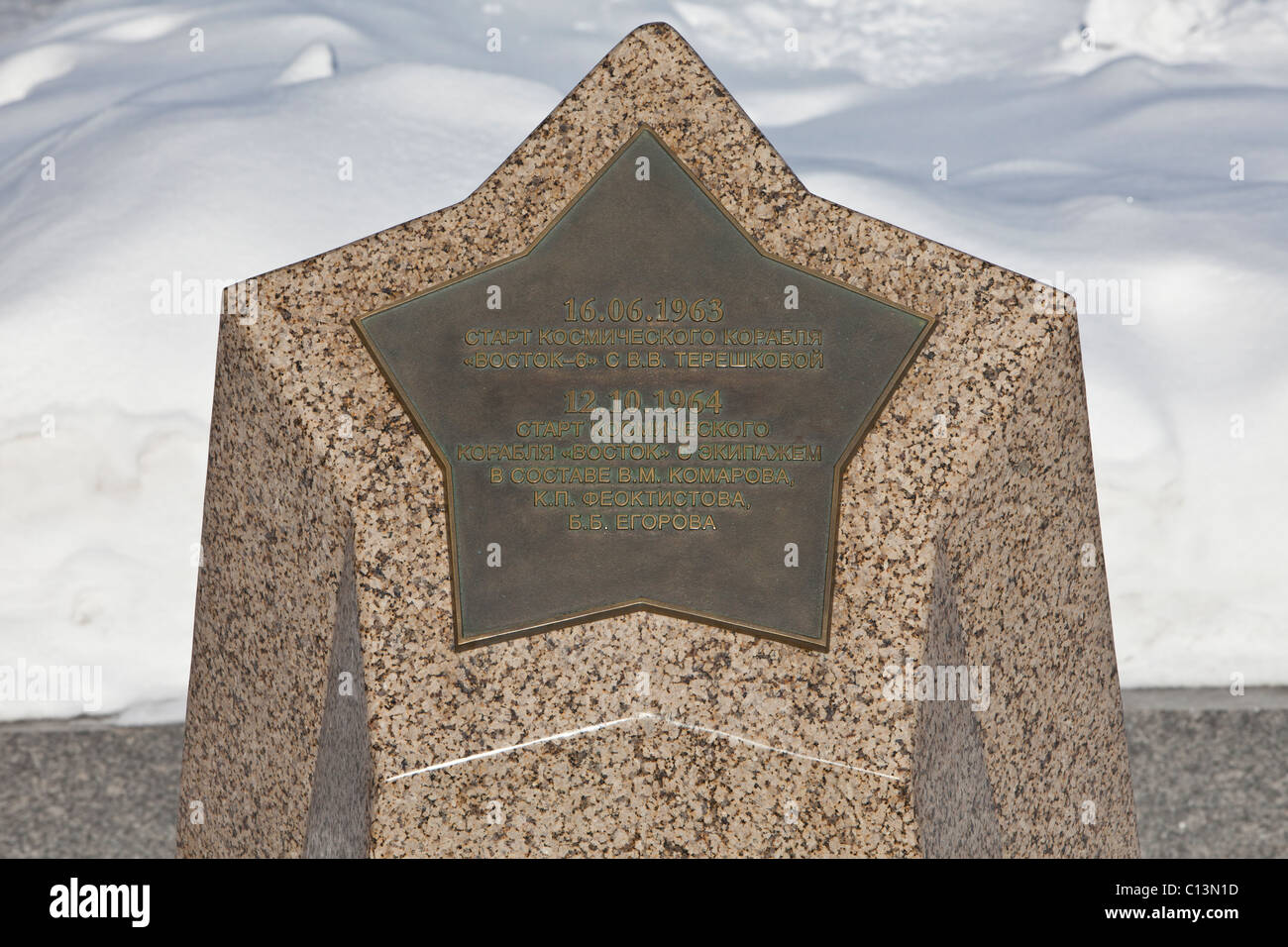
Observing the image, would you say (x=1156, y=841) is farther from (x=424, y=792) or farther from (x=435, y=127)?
(x=435, y=127)

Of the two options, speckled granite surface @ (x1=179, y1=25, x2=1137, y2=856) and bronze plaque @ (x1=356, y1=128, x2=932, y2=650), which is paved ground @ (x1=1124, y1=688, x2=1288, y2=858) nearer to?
speckled granite surface @ (x1=179, y1=25, x2=1137, y2=856)

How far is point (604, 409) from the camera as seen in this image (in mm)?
3105

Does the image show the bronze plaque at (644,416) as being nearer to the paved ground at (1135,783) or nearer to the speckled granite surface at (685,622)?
Result: the speckled granite surface at (685,622)

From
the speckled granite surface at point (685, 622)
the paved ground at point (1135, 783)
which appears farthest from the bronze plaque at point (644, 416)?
the paved ground at point (1135, 783)

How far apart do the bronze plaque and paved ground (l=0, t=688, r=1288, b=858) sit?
2.50m

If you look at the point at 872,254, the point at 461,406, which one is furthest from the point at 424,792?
the point at 872,254

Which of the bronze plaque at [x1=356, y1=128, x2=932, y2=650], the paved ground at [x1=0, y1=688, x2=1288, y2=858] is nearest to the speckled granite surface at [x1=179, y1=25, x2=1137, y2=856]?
the bronze plaque at [x1=356, y1=128, x2=932, y2=650]

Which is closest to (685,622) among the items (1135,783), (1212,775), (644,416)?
(644,416)

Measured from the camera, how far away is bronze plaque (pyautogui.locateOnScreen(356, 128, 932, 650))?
3039 millimetres

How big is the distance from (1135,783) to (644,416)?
2970mm

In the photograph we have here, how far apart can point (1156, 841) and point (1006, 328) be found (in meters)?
2.73

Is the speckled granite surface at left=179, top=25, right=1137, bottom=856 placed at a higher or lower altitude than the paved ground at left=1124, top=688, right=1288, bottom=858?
higher

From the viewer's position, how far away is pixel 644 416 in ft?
10.2

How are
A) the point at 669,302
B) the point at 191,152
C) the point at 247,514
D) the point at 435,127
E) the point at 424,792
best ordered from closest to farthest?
the point at 424,792 → the point at 669,302 → the point at 247,514 → the point at 191,152 → the point at 435,127
